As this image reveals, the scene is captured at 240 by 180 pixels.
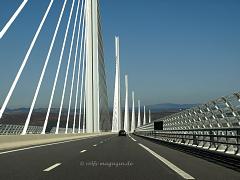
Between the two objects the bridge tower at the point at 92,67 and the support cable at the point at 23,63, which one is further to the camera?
the bridge tower at the point at 92,67

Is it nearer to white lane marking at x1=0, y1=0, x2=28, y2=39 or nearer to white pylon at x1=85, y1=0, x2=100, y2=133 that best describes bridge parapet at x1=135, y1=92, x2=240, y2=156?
white lane marking at x1=0, y1=0, x2=28, y2=39

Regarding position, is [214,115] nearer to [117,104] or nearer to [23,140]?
[23,140]

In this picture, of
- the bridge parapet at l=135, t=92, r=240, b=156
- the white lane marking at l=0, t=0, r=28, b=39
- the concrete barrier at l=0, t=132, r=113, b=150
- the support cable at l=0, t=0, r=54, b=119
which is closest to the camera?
the bridge parapet at l=135, t=92, r=240, b=156

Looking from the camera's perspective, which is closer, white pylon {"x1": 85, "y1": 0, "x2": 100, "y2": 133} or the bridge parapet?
the bridge parapet

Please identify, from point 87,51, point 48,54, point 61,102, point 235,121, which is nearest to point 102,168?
point 235,121

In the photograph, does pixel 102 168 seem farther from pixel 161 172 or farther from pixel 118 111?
pixel 118 111

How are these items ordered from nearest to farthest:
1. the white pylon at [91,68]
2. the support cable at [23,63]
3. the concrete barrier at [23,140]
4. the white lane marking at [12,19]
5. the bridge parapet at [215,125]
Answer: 1. the bridge parapet at [215,125]
2. the white lane marking at [12,19]
3. the support cable at [23,63]
4. the concrete barrier at [23,140]
5. the white pylon at [91,68]

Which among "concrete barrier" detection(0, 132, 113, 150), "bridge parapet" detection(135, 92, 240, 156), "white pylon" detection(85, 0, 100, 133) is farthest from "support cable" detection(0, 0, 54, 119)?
"white pylon" detection(85, 0, 100, 133)

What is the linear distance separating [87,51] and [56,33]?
26.3 meters

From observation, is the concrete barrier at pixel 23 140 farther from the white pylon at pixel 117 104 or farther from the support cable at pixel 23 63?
the white pylon at pixel 117 104

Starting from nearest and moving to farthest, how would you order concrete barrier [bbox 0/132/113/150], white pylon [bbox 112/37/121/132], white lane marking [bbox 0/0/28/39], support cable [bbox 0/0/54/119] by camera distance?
white lane marking [bbox 0/0/28/39]
support cable [bbox 0/0/54/119]
concrete barrier [bbox 0/132/113/150]
white pylon [bbox 112/37/121/132]

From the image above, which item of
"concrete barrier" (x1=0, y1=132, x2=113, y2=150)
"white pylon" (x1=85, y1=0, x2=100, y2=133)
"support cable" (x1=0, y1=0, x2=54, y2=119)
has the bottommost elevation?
"concrete barrier" (x1=0, y1=132, x2=113, y2=150)

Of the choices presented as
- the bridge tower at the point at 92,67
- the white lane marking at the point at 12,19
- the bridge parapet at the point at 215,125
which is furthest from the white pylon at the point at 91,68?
the white lane marking at the point at 12,19

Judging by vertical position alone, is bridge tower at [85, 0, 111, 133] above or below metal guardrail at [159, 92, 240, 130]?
above
